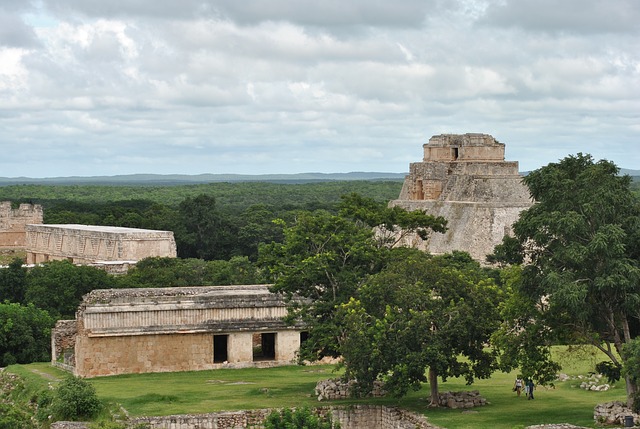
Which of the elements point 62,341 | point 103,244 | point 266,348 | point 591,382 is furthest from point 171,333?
point 103,244

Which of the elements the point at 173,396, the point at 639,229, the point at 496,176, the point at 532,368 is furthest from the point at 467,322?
the point at 496,176

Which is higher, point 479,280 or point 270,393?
point 479,280

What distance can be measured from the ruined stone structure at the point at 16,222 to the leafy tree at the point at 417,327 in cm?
5807

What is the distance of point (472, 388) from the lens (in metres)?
23.5

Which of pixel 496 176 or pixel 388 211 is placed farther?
pixel 496 176

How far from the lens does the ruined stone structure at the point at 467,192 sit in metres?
43.8

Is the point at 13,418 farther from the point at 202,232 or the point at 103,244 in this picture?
the point at 202,232

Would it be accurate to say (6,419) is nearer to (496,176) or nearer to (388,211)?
(388,211)

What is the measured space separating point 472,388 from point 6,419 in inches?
352

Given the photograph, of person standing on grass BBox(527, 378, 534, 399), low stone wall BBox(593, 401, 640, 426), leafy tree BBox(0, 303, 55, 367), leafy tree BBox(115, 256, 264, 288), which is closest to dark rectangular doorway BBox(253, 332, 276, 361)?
leafy tree BBox(0, 303, 55, 367)

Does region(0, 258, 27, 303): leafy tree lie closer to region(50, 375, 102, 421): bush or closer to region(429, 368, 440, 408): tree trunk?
region(50, 375, 102, 421): bush

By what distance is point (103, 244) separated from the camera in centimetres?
5872

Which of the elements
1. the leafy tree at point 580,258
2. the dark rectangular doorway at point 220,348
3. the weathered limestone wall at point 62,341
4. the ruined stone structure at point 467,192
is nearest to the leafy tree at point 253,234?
the ruined stone structure at point 467,192

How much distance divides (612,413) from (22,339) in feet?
56.4
